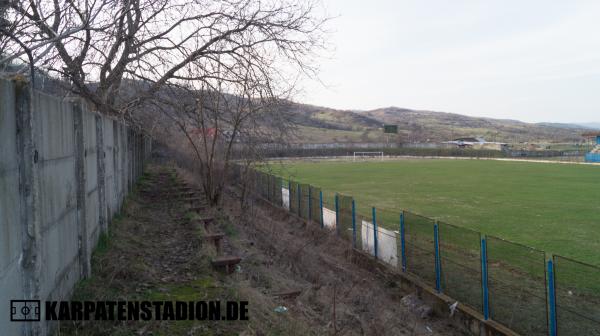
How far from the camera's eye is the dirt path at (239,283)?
17.4 ft

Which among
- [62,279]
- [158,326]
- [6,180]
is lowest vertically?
[158,326]

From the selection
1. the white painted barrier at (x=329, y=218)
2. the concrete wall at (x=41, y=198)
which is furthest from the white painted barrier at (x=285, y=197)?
the concrete wall at (x=41, y=198)

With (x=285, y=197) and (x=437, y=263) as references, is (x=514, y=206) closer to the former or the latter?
(x=285, y=197)

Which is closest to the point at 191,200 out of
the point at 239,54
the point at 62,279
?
the point at 239,54

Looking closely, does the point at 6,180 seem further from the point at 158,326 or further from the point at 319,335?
the point at 319,335

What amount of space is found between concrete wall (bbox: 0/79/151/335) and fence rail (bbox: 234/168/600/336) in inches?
245

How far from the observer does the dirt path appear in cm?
529

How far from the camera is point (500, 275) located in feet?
27.9

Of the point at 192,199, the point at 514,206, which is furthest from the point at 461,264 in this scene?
the point at 514,206

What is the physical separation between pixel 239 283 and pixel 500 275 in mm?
4901

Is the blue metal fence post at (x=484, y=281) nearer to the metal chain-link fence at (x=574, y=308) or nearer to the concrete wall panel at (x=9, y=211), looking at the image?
the metal chain-link fence at (x=574, y=308)

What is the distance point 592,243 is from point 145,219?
13.5 m

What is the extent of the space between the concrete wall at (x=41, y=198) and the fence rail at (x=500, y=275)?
6219 mm

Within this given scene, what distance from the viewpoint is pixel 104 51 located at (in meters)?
13.3
